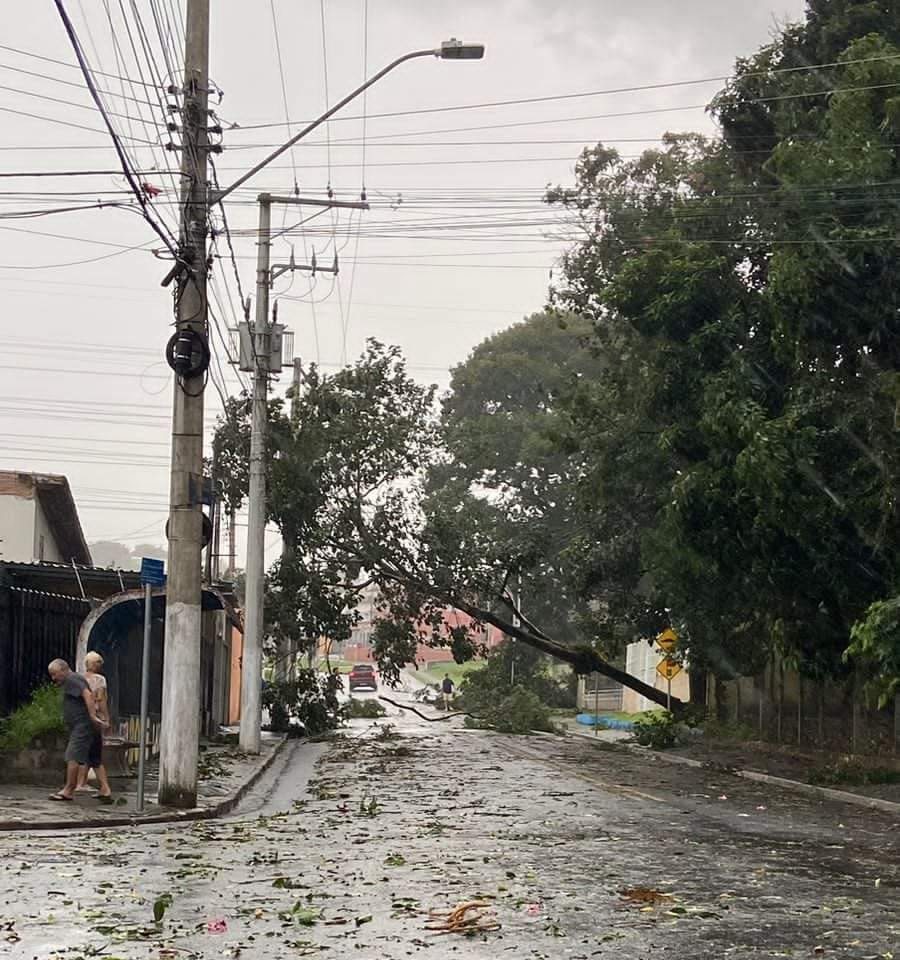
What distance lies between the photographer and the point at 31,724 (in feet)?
66.4

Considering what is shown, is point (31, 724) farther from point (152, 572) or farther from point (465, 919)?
point (465, 919)

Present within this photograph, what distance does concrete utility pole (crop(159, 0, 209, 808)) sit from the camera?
59.8ft

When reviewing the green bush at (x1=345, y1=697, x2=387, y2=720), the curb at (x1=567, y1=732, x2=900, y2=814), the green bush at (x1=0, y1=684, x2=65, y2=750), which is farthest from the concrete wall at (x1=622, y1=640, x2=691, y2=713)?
the green bush at (x1=0, y1=684, x2=65, y2=750)

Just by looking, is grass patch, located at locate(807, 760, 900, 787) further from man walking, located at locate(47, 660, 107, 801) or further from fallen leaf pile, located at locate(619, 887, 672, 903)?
fallen leaf pile, located at locate(619, 887, 672, 903)

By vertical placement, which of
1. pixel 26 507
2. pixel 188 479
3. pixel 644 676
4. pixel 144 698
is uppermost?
pixel 26 507

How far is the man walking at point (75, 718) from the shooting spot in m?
18.0

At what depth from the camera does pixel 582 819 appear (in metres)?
17.4

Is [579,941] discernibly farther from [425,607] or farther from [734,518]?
[425,607]

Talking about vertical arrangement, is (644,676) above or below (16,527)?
below

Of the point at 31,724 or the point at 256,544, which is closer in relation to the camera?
the point at 31,724

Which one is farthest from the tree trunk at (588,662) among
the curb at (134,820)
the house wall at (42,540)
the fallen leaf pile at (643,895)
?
the fallen leaf pile at (643,895)

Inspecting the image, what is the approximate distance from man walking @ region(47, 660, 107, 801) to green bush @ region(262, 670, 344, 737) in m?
21.2

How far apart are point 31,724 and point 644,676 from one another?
1853 inches

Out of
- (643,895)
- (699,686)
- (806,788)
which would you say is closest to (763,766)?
(806,788)
